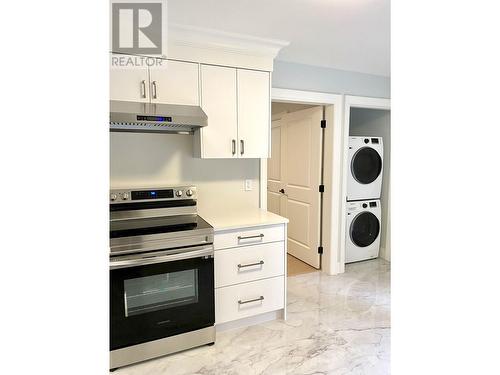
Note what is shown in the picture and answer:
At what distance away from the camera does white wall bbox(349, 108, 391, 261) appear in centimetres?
393

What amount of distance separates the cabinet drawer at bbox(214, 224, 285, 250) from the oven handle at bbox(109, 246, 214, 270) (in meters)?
0.13

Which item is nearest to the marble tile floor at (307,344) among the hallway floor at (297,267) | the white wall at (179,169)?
the hallway floor at (297,267)

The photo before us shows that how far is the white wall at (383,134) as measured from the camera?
12.9ft

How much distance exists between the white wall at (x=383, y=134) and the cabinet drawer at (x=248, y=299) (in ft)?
6.74

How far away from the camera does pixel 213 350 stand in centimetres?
219

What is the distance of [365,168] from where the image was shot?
12.7 ft

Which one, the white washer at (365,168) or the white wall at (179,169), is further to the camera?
the white washer at (365,168)

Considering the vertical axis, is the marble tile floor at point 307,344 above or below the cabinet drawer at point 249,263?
below

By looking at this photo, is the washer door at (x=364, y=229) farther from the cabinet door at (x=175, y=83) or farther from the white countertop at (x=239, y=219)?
the cabinet door at (x=175, y=83)

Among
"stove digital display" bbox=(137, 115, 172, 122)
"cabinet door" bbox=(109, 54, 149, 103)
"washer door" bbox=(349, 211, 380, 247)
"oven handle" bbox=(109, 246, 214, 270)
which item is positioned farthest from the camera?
"washer door" bbox=(349, 211, 380, 247)

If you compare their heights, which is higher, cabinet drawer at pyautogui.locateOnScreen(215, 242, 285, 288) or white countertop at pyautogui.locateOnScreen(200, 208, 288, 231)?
white countertop at pyautogui.locateOnScreen(200, 208, 288, 231)

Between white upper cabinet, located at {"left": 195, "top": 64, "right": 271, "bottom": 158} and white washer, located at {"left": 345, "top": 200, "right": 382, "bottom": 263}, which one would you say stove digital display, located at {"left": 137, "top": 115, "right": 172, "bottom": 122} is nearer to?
white upper cabinet, located at {"left": 195, "top": 64, "right": 271, "bottom": 158}

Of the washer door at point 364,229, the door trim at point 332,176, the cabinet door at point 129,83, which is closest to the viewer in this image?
the cabinet door at point 129,83

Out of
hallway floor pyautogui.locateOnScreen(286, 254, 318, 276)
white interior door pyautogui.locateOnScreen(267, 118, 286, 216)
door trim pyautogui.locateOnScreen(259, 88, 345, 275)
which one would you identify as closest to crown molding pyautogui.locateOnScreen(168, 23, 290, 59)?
door trim pyautogui.locateOnScreen(259, 88, 345, 275)
